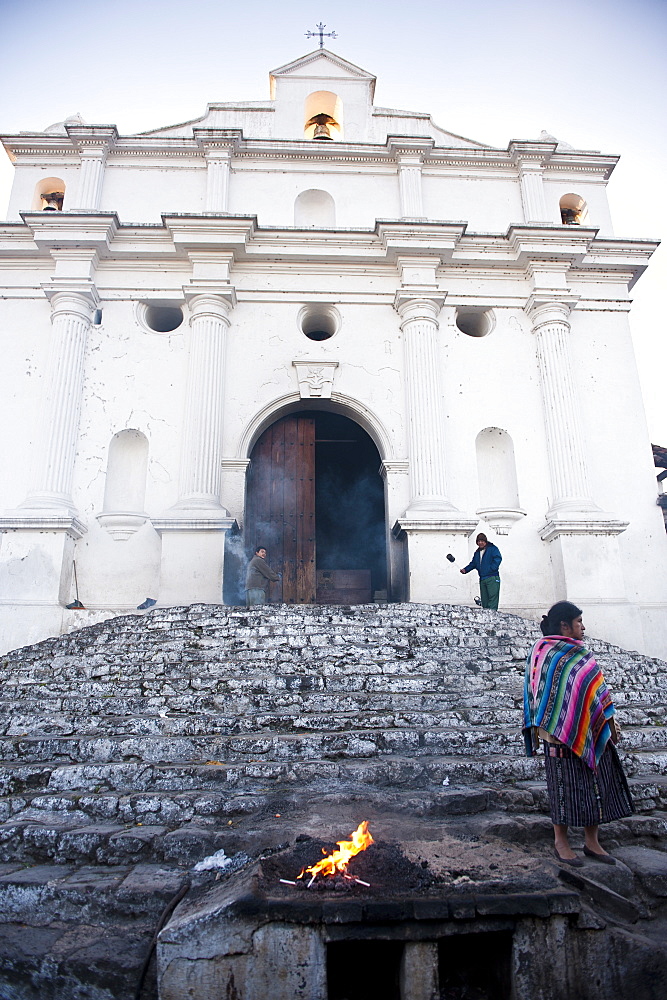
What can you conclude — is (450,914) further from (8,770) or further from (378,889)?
(8,770)

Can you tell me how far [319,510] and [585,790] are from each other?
11.7 m

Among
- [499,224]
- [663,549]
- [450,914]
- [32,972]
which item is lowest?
[32,972]

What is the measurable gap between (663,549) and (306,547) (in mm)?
5997

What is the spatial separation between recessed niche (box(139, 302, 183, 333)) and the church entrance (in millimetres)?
2770

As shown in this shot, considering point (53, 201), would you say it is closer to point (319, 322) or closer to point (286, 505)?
point (319, 322)

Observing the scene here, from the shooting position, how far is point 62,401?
11281 millimetres

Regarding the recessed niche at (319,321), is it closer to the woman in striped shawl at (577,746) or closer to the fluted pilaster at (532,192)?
the fluted pilaster at (532,192)

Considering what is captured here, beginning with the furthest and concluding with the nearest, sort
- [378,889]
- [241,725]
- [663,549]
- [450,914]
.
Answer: [663,549], [241,725], [378,889], [450,914]

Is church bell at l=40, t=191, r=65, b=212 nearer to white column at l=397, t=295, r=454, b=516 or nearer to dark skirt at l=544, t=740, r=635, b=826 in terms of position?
white column at l=397, t=295, r=454, b=516

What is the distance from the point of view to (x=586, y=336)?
12.6 m

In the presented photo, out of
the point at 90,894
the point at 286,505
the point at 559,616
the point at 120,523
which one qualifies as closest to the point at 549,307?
the point at 286,505

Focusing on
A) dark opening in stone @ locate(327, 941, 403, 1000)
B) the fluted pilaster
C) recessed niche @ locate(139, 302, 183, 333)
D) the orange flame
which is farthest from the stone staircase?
the fluted pilaster

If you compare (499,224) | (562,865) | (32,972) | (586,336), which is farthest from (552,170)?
(32,972)

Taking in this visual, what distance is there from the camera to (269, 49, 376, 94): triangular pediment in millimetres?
14117
